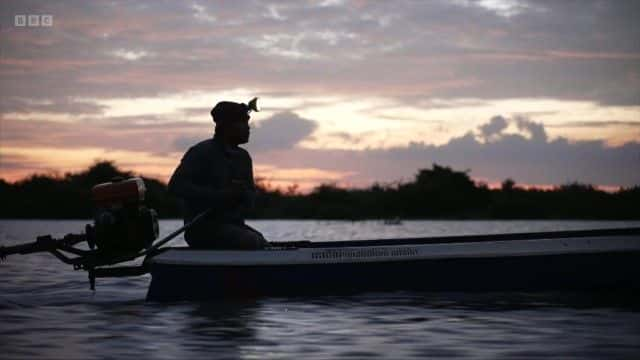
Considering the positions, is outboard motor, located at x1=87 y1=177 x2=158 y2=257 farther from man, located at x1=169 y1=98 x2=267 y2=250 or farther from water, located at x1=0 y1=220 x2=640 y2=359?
water, located at x1=0 y1=220 x2=640 y2=359

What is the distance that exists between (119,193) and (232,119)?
1.58 metres

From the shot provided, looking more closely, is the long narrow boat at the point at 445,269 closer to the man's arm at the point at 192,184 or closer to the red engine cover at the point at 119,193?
the man's arm at the point at 192,184

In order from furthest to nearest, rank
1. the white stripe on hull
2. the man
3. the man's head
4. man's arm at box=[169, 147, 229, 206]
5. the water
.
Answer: the man's head < the man < the white stripe on hull < man's arm at box=[169, 147, 229, 206] < the water

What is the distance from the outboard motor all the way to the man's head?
1.16 meters

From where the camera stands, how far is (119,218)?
1177cm

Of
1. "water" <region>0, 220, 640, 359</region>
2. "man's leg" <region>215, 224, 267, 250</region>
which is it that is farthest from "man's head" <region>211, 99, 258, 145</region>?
"water" <region>0, 220, 640, 359</region>

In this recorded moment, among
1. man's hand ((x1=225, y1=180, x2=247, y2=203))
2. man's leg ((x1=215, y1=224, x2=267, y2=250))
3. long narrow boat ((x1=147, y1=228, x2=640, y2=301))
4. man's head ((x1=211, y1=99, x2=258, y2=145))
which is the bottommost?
long narrow boat ((x1=147, y1=228, x2=640, y2=301))

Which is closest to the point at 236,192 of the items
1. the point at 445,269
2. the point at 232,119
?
the point at 232,119

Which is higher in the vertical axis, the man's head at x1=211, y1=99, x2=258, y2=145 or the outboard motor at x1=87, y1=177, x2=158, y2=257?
the man's head at x1=211, y1=99, x2=258, y2=145

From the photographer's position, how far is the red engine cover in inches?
461

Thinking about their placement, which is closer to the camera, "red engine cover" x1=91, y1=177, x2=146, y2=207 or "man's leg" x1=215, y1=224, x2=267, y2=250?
"red engine cover" x1=91, y1=177, x2=146, y2=207

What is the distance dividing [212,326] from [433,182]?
132283 millimetres

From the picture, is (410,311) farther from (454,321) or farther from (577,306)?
(577,306)

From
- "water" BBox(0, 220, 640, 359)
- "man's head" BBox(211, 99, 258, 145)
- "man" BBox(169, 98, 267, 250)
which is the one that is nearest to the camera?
"water" BBox(0, 220, 640, 359)
